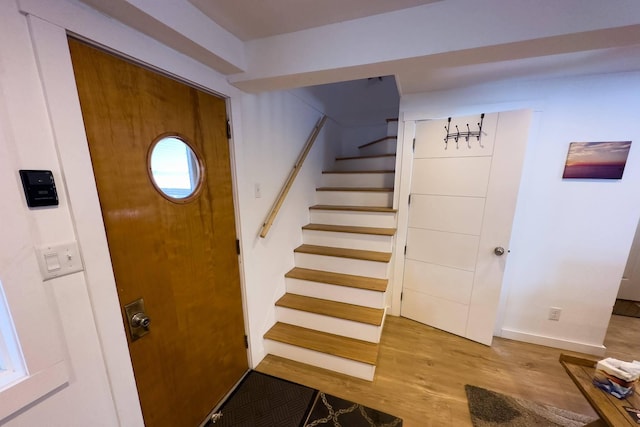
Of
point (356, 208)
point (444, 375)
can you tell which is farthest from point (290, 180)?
point (444, 375)

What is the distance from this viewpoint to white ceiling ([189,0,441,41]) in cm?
99

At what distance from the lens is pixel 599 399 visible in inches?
41.4

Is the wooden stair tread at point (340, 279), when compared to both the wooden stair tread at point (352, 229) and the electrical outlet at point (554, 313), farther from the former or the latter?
the electrical outlet at point (554, 313)

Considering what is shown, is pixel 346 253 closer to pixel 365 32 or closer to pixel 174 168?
pixel 174 168

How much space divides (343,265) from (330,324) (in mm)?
518

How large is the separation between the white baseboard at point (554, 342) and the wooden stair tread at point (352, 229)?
1410 millimetres

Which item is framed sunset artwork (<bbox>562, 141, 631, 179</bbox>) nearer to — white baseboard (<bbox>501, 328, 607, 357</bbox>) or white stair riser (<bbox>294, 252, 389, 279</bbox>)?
white baseboard (<bbox>501, 328, 607, 357</bbox>)

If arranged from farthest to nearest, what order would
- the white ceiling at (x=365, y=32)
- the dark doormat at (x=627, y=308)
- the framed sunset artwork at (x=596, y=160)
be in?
the dark doormat at (x=627, y=308), the framed sunset artwork at (x=596, y=160), the white ceiling at (x=365, y=32)

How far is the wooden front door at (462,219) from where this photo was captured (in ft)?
5.91

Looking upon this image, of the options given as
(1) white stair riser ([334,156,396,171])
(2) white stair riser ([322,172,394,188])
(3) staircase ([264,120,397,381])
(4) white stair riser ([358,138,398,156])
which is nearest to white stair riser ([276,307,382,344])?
(3) staircase ([264,120,397,381])

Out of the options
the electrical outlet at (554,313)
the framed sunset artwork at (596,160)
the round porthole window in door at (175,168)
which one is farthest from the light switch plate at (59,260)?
the electrical outlet at (554,313)

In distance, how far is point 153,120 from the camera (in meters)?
1.05

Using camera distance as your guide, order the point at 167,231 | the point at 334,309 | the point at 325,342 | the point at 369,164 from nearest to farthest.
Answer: the point at 167,231
the point at 325,342
the point at 334,309
the point at 369,164

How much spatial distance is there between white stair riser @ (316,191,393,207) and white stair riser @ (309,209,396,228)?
24 centimetres
